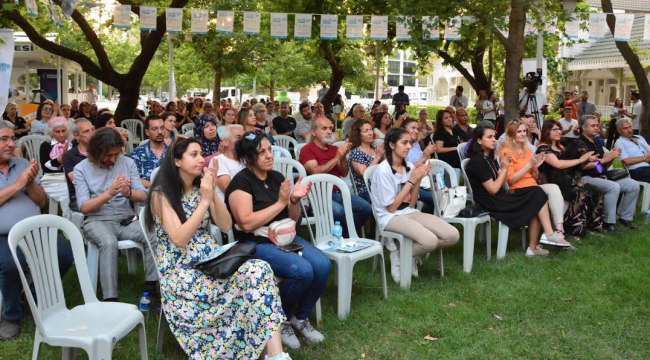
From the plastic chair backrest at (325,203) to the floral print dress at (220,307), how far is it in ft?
4.65

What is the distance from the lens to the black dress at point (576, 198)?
20.6 ft

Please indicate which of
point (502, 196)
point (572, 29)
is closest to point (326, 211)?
point (502, 196)

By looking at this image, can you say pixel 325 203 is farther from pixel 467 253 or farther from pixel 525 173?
pixel 525 173

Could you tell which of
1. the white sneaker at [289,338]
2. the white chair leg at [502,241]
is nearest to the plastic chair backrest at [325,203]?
the white sneaker at [289,338]

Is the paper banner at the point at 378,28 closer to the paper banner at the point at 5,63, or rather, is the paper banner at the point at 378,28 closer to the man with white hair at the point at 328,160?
the man with white hair at the point at 328,160

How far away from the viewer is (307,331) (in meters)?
3.79

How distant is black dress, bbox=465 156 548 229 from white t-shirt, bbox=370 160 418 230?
107cm

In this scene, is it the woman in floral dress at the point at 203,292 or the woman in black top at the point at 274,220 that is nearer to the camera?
the woman in floral dress at the point at 203,292

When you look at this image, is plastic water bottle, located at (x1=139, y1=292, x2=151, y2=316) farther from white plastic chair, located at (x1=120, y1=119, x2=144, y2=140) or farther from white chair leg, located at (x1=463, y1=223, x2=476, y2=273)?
white plastic chair, located at (x1=120, y1=119, x2=144, y2=140)

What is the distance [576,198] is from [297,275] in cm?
378

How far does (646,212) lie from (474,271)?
3.07 metres

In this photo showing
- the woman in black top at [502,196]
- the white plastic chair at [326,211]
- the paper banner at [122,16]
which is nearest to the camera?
the white plastic chair at [326,211]

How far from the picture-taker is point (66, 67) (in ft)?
63.6

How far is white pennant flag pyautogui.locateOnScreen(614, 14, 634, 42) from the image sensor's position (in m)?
10.1
